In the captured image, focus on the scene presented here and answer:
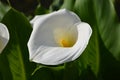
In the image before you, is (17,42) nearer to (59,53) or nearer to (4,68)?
(4,68)

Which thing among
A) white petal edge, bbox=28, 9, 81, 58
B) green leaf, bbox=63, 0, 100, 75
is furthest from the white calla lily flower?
green leaf, bbox=63, 0, 100, 75

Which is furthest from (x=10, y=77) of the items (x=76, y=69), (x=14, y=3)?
(x=14, y=3)

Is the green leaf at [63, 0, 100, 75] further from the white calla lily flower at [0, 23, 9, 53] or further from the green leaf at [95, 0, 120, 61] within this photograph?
the white calla lily flower at [0, 23, 9, 53]

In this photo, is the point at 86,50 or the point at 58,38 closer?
the point at 58,38

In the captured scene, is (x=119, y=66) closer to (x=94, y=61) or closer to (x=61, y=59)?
(x=94, y=61)

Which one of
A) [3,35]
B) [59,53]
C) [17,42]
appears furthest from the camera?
[17,42]

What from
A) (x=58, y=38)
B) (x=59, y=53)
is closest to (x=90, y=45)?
(x=58, y=38)
